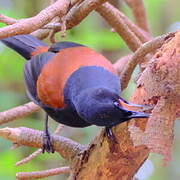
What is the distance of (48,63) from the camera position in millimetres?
1724

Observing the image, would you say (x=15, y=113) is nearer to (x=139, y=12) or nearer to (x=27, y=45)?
(x=27, y=45)

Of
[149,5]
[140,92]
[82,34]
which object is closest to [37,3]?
[82,34]

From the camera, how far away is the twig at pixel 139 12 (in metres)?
1.81

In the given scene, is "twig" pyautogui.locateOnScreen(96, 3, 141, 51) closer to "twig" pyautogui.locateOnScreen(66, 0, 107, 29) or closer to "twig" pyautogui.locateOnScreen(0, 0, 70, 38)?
"twig" pyautogui.locateOnScreen(66, 0, 107, 29)

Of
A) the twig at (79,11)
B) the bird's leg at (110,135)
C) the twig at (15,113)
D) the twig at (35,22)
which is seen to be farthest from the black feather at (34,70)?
the bird's leg at (110,135)

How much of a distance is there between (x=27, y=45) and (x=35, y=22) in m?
0.76

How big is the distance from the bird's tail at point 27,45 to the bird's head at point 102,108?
0.55 m

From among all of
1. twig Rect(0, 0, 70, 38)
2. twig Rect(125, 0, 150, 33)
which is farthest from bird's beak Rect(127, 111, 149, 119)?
twig Rect(125, 0, 150, 33)

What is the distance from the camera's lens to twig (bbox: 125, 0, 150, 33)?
1.81 m

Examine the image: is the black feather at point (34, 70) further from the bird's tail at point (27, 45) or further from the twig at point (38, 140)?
the twig at point (38, 140)

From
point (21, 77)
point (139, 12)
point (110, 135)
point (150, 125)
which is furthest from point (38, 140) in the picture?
point (21, 77)

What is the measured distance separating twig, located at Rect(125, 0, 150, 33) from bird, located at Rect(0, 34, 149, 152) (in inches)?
10.4

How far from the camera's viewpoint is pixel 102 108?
121 centimetres

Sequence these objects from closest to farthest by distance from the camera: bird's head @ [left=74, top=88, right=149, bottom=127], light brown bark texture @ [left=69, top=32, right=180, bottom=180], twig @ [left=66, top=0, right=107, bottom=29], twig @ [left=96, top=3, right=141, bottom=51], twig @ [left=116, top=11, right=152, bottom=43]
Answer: light brown bark texture @ [left=69, top=32, right=180, bottom=180], bird's head @ [left=74, top=88, right=149, bottom=127], twig @ [left=66, top=0, right=107, bottom=29], twig @ [left=96, top=3, right=141, bottom=51], twig @ [left=116, top=11, right=152, bottom=43]
